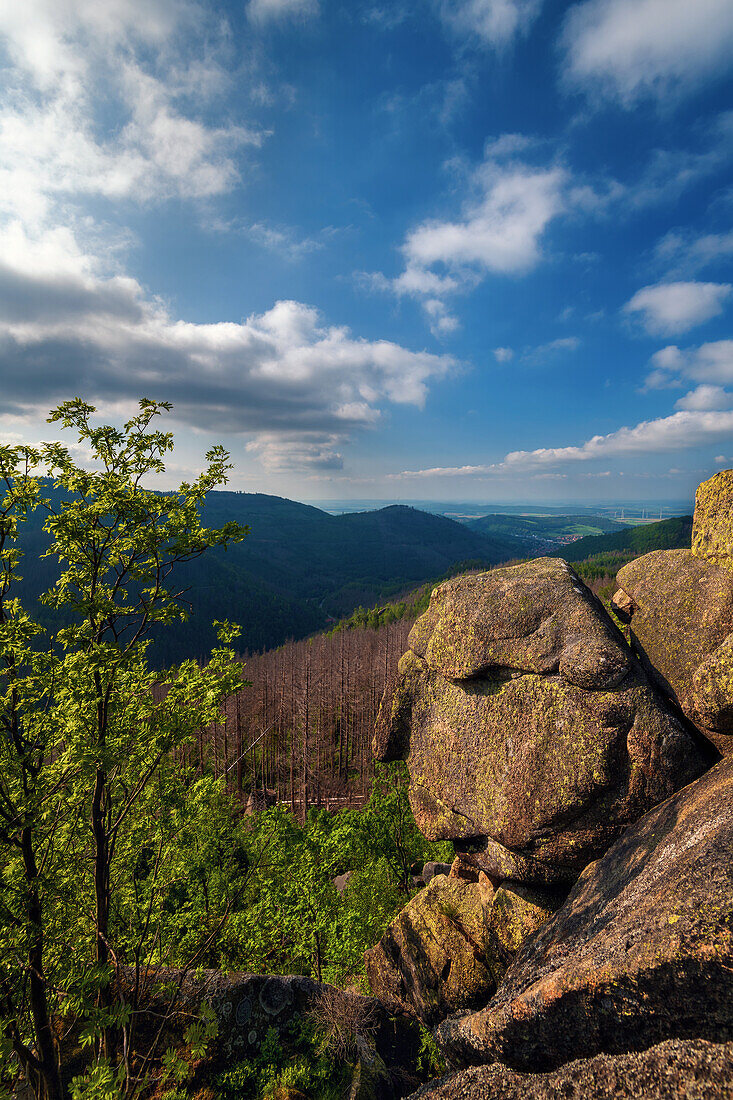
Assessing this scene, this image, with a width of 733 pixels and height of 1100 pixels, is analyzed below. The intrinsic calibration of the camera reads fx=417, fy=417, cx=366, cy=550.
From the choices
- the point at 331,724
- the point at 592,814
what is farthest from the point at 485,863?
the point at 331,724

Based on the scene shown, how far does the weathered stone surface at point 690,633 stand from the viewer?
990 centimetres

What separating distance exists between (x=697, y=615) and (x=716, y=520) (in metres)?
2.77

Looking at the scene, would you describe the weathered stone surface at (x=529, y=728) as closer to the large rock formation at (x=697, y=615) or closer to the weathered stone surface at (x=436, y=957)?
the large rock formation at (x=697, y=615)

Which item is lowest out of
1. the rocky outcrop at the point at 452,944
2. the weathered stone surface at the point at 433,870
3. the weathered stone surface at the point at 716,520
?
the weathered stone surface at the point at 433,870

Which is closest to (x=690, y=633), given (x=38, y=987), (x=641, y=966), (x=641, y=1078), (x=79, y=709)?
(x=641, y=966)

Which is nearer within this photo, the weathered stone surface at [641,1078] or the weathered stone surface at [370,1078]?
the weathered stone surface at [641,1078]

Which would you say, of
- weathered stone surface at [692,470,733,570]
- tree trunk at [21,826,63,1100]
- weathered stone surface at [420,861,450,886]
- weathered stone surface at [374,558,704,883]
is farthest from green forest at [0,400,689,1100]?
weathered stone surface at [692,470,733,570]

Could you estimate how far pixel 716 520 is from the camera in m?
11.9

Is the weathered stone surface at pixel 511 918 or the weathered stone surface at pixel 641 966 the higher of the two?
the weathered stone surface at pixel 641 966

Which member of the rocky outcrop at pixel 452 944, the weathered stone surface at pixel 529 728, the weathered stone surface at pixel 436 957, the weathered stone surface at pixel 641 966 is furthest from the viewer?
the weathered stone surface at pixel 436 957

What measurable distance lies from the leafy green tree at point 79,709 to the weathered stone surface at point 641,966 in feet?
27.8

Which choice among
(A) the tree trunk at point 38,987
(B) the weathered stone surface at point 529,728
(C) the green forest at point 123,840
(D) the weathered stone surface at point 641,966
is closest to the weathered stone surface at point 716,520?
(B) the weathered stone surface at point 529,728

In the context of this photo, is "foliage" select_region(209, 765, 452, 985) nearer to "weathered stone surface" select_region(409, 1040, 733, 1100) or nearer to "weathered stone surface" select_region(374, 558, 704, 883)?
"weathered stone surface" select_region(374, 558, 704, 883)

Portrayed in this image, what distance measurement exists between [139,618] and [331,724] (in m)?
70.1
